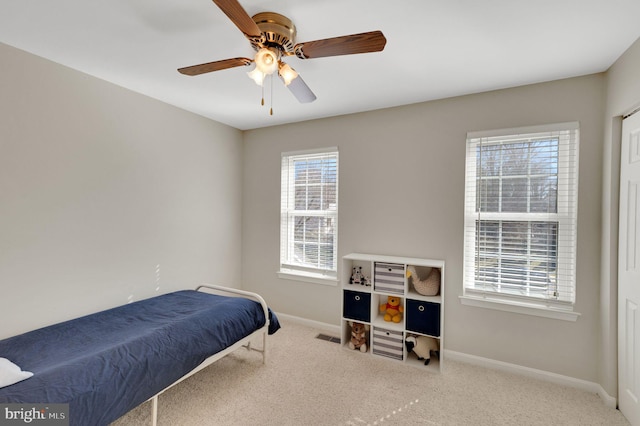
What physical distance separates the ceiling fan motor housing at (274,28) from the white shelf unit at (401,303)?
199cm

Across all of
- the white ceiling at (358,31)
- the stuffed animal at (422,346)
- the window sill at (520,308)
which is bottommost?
the stuffed animal at (422,346)

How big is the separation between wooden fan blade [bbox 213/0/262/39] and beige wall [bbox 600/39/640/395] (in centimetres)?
246

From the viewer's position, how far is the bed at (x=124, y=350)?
4.71 ft

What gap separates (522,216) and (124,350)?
310 cm

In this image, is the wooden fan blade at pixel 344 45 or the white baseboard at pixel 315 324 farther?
the white baseboard at pixel 315 324

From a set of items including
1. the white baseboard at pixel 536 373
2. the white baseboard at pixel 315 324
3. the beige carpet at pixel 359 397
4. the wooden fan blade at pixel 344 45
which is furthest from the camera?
the white baseboard at pixel 315 324

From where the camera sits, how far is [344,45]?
55.9 inches

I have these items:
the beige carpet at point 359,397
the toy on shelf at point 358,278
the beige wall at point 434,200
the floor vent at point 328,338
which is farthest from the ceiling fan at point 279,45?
the floor vent at point 328,338

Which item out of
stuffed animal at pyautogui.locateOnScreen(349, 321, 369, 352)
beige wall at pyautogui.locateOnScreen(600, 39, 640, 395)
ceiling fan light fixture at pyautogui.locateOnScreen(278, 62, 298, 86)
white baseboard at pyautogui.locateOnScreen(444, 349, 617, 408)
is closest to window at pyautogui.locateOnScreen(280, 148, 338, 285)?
stuffed animal at pyautogui.locateOnScreen(349, 321, 369, 352)

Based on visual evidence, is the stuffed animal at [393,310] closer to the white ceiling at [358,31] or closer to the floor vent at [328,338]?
the floor vent at [328,338]

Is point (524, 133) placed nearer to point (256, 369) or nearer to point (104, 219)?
point (256, 369)

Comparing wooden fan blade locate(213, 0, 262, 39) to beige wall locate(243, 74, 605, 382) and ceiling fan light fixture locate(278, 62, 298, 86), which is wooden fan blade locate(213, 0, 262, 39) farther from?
beige wall locate(243, 74, 605, 382)

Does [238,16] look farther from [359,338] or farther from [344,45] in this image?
[359,338]

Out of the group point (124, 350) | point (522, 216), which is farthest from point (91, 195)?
point (522, 216)
